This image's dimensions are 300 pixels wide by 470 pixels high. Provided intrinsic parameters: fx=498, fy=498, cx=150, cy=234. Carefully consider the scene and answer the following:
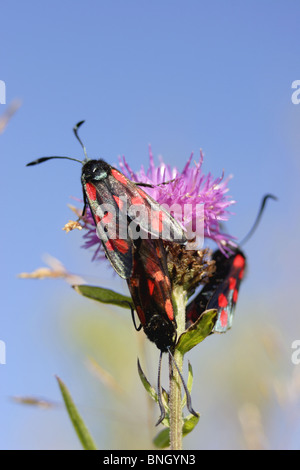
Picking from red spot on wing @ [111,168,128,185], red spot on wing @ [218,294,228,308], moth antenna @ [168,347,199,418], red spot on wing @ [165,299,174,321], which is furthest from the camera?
red spot on wing @ [218,294,228,308]

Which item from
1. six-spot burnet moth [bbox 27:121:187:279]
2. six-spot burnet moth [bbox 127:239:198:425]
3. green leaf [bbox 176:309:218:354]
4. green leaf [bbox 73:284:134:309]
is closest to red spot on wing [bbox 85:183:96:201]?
six-spot burnet moth [bbox 27:121:187:279]

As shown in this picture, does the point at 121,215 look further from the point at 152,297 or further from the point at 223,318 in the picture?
the point at 223,318

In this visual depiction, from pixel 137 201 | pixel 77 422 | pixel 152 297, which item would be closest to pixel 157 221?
pixel 137 201

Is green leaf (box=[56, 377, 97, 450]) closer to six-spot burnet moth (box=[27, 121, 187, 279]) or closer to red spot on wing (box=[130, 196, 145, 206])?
six-spot burnet moth (box=[27, 121, 187, 279])

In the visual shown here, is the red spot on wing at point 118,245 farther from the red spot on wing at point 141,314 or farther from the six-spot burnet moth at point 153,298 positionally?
the red spot on wing at point 141,314

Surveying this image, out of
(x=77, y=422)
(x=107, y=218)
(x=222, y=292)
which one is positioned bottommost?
(x=77, y=422)

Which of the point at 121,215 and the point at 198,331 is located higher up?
the point at 121,215

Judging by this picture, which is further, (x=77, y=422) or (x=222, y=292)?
(x=222, y=292)
